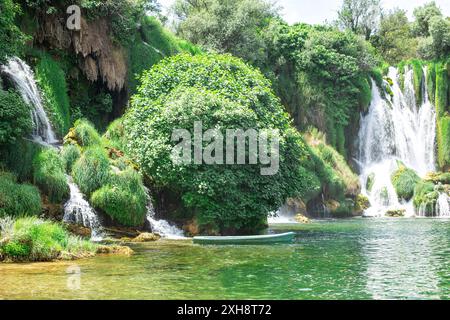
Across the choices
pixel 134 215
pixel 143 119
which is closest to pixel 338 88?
pixel 143 119

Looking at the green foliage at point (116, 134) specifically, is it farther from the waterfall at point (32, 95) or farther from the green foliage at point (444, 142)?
the green foliage at point (444, 142)

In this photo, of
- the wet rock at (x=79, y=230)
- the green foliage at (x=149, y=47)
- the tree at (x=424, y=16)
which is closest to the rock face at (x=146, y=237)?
the wet rock at (x=79, y=230)

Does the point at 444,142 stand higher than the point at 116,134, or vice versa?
the point at 444,142

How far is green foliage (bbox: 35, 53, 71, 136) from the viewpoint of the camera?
2408cm

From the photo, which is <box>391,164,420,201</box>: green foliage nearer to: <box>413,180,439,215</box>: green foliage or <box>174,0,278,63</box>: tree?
<box>413,180,439,215</box>: green foliage

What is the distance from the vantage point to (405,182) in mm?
39562

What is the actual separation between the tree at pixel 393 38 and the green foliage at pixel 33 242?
5008cm

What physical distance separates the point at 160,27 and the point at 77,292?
82.1 ft

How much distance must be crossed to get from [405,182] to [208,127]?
2165 centimetres

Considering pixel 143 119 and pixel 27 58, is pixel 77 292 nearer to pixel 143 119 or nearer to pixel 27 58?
pixel 143 119

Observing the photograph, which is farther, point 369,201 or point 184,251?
point 369,201

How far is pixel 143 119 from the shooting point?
75.9 feet

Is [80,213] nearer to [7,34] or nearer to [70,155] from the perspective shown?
[70,155]

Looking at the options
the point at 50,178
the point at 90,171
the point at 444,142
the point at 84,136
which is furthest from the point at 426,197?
the point at 50,178
